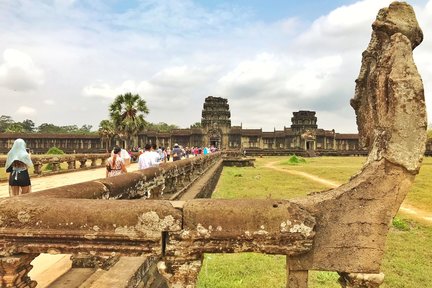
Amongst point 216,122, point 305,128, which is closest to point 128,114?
point 216,122

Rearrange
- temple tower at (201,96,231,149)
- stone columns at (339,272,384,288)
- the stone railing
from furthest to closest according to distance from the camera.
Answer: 1. temple tower at (201,96,231,149)
2. the stone railing
3. stone columns at (339,272,384,288)

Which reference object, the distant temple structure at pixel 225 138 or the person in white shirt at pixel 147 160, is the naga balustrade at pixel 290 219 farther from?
the distant temple structure at pixel 225 138

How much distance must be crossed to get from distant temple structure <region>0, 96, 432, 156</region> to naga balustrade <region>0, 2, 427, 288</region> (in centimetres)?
5706

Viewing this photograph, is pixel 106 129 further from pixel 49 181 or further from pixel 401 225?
pixel 401 225

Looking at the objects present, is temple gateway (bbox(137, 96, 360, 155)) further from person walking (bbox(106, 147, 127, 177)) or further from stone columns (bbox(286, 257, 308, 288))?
stone columns (bbox(286, 257, 308, 288))

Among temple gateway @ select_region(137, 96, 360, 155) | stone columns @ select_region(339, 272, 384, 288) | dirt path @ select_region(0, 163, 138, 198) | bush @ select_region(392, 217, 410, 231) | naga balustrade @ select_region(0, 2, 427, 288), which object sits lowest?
bush @ select_region(392, 217, 410, 231)

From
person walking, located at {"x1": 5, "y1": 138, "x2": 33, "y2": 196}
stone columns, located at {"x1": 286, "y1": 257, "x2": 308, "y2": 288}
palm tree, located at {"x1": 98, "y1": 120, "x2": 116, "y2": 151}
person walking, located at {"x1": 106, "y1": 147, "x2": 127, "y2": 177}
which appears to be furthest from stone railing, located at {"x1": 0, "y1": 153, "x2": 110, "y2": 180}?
palm tree, located at {"x1": 98, "y1": 120, "x2": 116, "y2": 151}

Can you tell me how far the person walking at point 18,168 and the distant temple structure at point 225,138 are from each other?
5286 centimetres

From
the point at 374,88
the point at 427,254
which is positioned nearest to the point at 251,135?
the point at 427,254

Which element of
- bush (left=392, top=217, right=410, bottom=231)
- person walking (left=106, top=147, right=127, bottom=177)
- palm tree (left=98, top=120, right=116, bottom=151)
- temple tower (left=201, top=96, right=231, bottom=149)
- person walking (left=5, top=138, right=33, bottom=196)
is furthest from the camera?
temple tower (left=201, top=96, right=231, bottom=149)

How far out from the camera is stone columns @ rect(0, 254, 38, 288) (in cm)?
227

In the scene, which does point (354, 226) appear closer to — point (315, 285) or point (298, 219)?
point (298, 219)

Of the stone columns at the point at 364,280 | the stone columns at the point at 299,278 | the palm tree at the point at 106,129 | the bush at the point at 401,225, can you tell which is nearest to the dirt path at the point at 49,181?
the stone columns at the point at 299,278

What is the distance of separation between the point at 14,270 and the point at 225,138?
63.0 m
